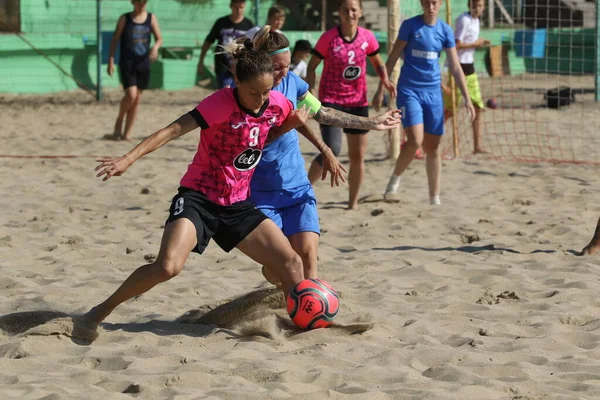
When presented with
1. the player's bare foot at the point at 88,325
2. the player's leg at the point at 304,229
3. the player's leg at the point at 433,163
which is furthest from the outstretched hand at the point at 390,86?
the player's bare foot at the point at 88,325

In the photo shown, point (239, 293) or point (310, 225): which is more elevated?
point (310, 225)

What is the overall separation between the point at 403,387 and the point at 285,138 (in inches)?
68.5

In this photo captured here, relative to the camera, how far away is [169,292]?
6.17m

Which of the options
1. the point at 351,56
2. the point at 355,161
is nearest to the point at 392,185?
the point at 355,161

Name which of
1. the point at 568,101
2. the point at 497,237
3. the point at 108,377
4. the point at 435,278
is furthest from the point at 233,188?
the point at 568,101

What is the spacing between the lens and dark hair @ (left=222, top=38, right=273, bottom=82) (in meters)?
4.76

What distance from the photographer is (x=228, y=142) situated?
4898 mm

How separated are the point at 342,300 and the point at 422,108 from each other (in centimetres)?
325

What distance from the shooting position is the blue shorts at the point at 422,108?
28.3ft

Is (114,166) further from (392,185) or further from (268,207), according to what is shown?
(392,185)

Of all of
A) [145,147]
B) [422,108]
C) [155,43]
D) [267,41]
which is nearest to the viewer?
[145,147]

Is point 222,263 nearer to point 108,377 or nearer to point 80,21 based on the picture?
point 108,377

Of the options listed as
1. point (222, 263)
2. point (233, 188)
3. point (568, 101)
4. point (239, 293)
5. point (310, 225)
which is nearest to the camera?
point (233, 188)

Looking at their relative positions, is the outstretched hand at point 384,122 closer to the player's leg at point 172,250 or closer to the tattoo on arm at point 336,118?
the tattoo on arm at point 336,118
